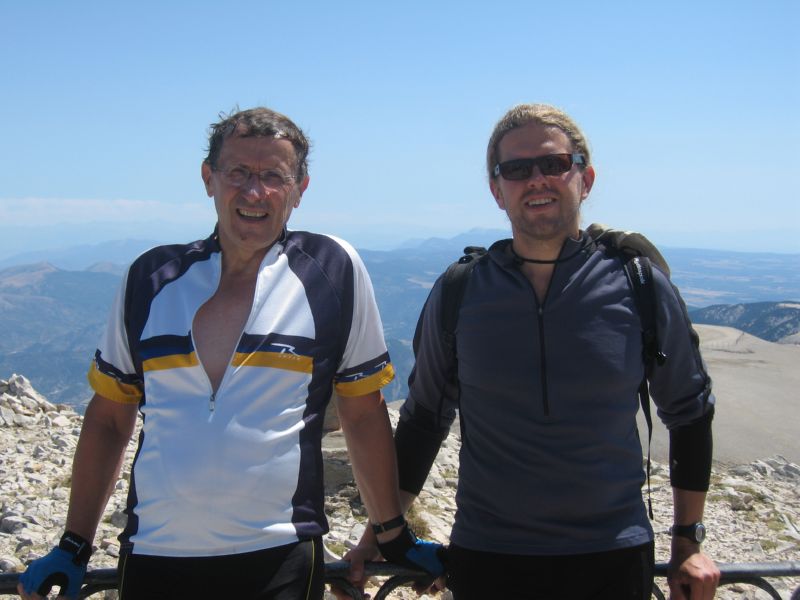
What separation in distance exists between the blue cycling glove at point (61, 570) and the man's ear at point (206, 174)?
1.36 m

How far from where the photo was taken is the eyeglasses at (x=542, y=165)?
248 centimetres

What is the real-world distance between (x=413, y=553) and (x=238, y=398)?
836 millimetres

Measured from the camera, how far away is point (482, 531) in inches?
88.0

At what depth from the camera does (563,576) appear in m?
2.16

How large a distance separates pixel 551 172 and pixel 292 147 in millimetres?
977

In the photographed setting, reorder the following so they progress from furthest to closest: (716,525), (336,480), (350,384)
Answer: (716,525) < (336,480) < (350,384)

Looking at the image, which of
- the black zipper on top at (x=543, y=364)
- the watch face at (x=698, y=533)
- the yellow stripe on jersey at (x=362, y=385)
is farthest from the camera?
the yellow stripe on jersey at (x=362, y=385)

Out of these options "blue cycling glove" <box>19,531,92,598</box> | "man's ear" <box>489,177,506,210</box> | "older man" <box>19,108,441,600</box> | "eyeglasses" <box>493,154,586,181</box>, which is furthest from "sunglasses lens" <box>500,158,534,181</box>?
"blue cycling glove" <box>19,531,92,598</box>

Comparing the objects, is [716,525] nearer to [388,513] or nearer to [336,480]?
[336,480]

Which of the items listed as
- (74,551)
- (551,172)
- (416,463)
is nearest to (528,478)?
(416,463)

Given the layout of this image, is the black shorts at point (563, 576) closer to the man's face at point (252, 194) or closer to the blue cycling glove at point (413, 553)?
the blue cycling glove at point (413, 553)

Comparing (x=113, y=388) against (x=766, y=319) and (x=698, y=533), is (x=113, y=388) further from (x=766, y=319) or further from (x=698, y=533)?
(x=766, y=319)

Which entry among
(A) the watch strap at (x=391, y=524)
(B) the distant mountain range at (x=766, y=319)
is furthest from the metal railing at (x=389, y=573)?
(B) the distant mountain range at (x=766, y=319)

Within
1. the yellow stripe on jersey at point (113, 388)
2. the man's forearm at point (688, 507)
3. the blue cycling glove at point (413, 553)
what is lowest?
the blue cycling glove at point (413, 553)
